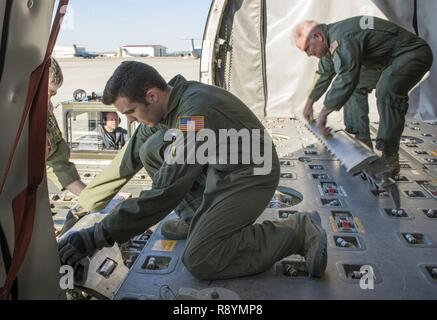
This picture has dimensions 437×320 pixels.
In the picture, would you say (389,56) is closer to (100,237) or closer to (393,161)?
(393,161)

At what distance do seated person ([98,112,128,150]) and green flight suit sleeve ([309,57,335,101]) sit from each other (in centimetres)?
215

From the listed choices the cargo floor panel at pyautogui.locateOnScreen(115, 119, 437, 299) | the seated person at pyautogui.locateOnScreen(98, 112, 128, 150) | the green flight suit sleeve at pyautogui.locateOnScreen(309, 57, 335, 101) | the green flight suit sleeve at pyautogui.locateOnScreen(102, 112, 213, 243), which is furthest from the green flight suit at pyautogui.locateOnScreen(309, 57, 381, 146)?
the green flight suit sleeve at pyautogui.locateOnScreen(102, 112, 213, 243)

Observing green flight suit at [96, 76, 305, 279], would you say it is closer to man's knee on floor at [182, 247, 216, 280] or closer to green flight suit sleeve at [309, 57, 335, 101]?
man's knee on floor at [182, 247, 216, 280]

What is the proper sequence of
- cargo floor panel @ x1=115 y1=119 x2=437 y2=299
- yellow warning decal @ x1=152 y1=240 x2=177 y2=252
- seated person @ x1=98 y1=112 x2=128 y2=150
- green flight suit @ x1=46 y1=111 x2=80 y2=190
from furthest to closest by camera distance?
seated person @ x1=98 y1=112 x2=128 y2=150 < green flight suit @ x1=46 y1=111 x2=80 y2=190 < yellow warning decal @ x1=152 y1=240 x2=177 y2=252 < cargo floor panel @ x1=115 y1=119 x2=437 y2=299

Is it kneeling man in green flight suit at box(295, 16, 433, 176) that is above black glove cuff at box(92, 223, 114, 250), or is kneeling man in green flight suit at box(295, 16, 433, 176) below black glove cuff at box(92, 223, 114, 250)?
above

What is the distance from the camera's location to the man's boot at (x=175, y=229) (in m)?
2.64

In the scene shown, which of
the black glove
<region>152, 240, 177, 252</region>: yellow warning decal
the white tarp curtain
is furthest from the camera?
the white tarp curtain

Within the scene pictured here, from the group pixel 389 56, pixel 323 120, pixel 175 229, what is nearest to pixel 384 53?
pixel 389 56

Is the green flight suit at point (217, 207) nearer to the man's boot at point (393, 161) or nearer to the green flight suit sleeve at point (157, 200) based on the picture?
the green flight suit sleeve at point (157, 200)

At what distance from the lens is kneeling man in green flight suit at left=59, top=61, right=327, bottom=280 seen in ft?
6.79
